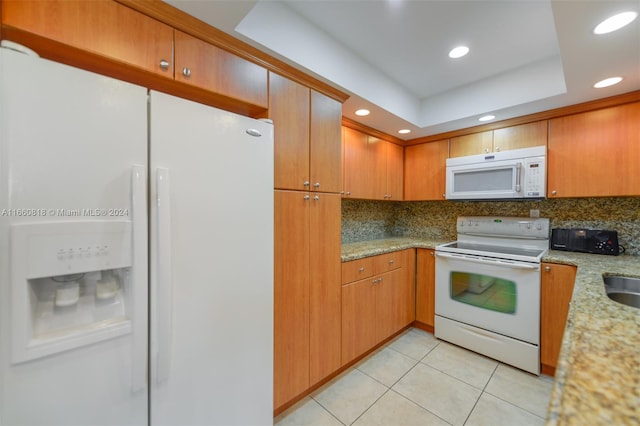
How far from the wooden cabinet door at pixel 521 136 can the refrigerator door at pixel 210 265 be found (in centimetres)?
238

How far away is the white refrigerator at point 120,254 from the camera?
0.72m

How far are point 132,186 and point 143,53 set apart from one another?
25.1 inches

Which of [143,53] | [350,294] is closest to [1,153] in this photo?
[143,53]

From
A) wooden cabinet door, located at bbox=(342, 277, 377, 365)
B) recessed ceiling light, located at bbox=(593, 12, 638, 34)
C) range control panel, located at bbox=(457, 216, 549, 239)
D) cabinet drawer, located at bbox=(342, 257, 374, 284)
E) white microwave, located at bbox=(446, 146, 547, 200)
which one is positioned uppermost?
recessed ceiling light, located at bbox=(593, 12, 638, 34)

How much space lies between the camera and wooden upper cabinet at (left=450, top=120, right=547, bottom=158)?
7.61ft

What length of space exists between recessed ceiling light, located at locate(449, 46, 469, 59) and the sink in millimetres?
1721

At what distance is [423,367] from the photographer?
213 centimetres

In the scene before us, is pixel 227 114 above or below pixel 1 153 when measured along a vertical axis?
above

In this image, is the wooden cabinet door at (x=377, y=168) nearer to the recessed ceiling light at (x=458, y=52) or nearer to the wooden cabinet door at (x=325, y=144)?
the wooden cabinet door at (x=325, y=144)

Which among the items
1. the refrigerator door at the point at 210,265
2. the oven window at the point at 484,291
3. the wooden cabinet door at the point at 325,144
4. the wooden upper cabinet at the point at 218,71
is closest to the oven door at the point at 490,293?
the oven window at the point at 484,291

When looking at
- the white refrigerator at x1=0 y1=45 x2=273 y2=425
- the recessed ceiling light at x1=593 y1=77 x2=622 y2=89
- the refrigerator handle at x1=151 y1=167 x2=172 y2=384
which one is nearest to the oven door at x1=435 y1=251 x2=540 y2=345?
the recessed ceiling light at x1=593 y1=77 x2=622 y2=89

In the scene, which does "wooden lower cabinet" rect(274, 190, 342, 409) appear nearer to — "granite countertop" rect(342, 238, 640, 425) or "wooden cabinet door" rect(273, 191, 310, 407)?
"wooden cabinet door" rect(273, 191, 310, 407)

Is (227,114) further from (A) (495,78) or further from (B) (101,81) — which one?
(A) (495,78)

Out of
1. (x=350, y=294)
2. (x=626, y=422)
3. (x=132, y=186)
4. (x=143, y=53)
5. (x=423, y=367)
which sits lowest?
(x=423, y=367)
